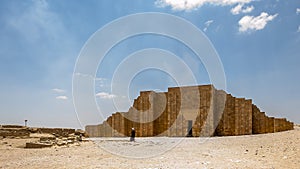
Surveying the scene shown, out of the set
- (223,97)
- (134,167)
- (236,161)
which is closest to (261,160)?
(236,161)

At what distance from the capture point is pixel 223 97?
105 feet

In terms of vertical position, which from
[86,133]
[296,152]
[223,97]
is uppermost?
[223,97]

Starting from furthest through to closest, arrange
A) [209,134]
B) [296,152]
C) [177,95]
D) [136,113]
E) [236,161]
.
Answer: [136,113] → [177,95] → [209,134] → [296,152] → [236,161]

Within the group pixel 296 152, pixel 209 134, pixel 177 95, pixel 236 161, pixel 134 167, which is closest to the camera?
pixel 134 167

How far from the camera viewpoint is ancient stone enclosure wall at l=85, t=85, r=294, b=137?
30547 mm

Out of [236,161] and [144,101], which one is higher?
[144,101]

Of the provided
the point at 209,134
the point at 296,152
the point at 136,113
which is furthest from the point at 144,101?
the point at 296,152

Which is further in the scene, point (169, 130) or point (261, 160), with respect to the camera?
point (169, 130)

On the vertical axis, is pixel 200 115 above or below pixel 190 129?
above

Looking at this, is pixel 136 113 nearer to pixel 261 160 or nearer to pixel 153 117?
pixel 153 117

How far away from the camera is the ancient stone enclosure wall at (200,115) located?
100ft

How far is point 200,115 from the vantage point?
30.8 m

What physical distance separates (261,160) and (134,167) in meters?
4.70

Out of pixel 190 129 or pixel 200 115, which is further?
pixel 190 129
